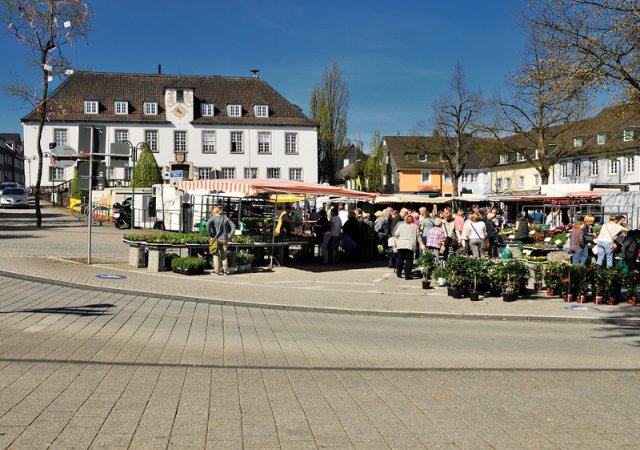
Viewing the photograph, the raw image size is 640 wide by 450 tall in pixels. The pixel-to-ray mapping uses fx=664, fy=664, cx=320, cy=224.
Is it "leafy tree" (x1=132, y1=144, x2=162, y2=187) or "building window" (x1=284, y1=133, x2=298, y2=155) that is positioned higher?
"building window" (x1=284, y1=133, x2=298, y2=155)

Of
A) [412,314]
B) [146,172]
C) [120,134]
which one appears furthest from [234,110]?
[412,314]

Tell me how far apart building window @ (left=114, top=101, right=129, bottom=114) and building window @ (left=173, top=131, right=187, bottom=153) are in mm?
5136

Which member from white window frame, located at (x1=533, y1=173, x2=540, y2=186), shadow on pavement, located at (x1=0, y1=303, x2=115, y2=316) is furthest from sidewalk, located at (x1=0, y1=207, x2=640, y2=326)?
white window frame, located at (x1=533, y1=173, x2=540, y2=186)

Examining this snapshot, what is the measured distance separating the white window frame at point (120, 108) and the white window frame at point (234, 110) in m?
9.88

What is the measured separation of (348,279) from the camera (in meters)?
18.1

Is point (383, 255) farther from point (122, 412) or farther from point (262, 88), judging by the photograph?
point (262, 88)

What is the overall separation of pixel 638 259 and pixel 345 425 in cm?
1496

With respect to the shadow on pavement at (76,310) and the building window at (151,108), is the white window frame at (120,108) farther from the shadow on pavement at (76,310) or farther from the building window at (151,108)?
the shadow on pavement at (76,310)

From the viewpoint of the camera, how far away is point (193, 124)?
6562 cm

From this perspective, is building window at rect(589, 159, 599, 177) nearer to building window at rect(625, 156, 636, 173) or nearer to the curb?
building window at rect(625, 156, 636, 173)

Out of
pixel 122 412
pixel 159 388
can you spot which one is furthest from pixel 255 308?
pixel 122 412

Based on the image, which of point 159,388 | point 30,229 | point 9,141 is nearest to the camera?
point 159,388

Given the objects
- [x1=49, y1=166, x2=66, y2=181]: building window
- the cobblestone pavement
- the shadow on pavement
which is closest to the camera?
the cobblestone pavement

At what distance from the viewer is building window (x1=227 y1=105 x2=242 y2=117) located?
66812 millimetres
